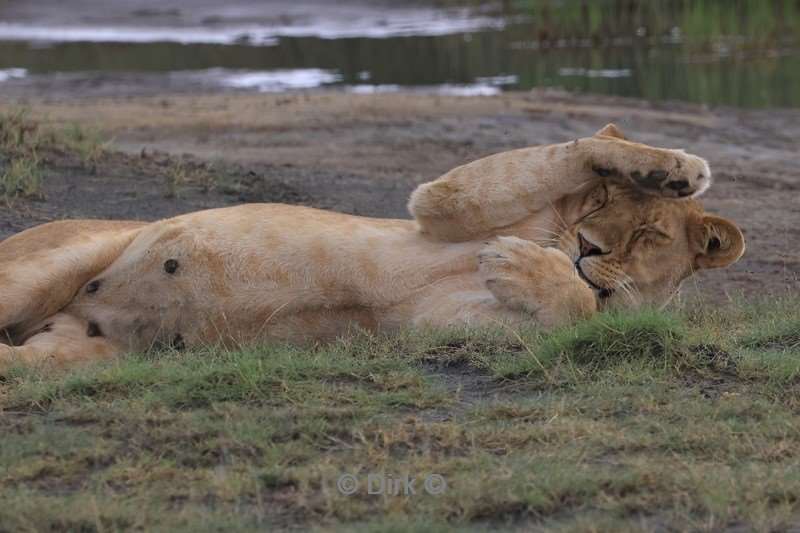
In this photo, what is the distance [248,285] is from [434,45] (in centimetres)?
1452

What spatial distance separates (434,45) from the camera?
18969 mm

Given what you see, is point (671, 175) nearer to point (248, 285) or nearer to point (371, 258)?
point (371, 258)

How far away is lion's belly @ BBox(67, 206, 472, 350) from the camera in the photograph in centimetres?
479

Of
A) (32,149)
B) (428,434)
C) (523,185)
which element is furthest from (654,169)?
(32,149)

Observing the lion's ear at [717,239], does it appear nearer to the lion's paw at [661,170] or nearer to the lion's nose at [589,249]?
the lion's paw at [661,170]

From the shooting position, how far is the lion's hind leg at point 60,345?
4590 millimetres

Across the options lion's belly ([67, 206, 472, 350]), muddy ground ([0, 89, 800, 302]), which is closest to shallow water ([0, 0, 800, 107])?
muddy ground ([0, 89, 800, 302])

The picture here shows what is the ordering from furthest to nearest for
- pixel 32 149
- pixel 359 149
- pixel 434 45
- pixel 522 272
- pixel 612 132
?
pixel 434 45, pixel 359 149, pixel 32 149, pixel 612 132, pixel 522 272

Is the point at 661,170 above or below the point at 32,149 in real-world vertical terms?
above

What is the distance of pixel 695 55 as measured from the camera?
17.2m

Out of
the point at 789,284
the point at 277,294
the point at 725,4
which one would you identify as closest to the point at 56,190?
the point at 277,294

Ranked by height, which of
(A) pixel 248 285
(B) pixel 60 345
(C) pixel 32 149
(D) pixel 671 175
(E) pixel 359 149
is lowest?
(E) pixel 359 149

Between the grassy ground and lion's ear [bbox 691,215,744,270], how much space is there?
1.16 feet

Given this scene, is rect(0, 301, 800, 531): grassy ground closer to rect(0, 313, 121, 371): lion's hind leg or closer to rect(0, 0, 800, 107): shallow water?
rect(0, 313, 121, 371): lion's hind leg
